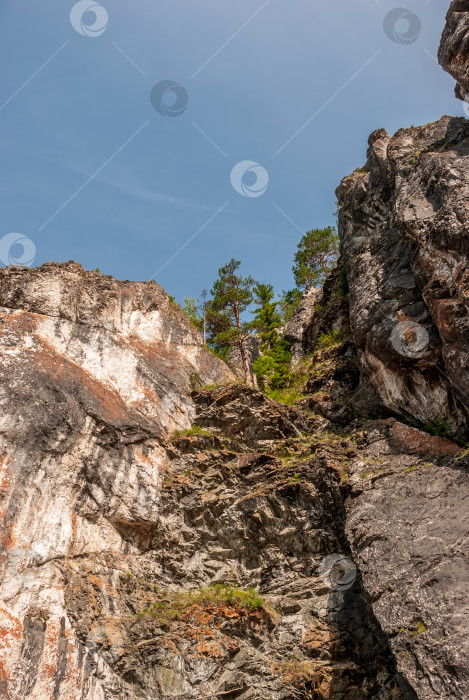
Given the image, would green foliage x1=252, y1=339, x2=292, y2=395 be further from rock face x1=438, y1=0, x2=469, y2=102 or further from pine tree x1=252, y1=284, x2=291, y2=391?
rock face x1=438, y1=0, x2=469, y2=102

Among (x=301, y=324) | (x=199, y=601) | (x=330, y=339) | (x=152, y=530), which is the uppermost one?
(x=301, y=324)

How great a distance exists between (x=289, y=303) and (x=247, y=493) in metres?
31.5

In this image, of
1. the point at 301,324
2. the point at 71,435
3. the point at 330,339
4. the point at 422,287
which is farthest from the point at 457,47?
the point at 71,435

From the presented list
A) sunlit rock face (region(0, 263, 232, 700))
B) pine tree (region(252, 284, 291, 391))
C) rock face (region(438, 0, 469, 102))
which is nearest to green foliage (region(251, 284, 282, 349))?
pine tree (region(252, 284, 291, 391))

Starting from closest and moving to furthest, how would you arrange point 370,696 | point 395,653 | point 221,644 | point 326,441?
point 395,653 < point 370,696 < point 221,644 < point 326,441

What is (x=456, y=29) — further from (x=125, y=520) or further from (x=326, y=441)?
(x=125, y=520)

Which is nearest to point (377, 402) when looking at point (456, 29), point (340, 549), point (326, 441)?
point (326, 441)

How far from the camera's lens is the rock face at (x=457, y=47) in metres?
21.8

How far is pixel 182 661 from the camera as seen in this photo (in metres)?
14.5

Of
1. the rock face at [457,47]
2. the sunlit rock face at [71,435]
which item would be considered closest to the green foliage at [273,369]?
the sunlit rock face at [71,435]

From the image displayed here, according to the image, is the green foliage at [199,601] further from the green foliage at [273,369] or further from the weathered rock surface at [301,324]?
the weathered rock surface at [301,324]

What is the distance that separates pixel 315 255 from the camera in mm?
44156

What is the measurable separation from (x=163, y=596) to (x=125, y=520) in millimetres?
2833

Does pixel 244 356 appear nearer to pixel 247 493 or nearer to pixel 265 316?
pixel 265 316
